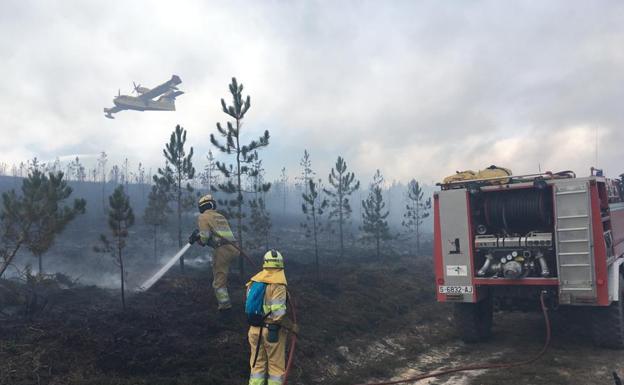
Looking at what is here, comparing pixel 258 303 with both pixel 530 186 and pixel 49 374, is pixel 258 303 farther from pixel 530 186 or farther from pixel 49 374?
pixel 530 186

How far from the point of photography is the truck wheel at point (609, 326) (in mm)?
7711

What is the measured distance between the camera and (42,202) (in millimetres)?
10602

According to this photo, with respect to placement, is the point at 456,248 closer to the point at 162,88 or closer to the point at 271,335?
the point at 271,335

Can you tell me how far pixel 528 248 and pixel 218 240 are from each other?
613cm

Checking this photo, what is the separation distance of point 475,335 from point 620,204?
15.6 feet

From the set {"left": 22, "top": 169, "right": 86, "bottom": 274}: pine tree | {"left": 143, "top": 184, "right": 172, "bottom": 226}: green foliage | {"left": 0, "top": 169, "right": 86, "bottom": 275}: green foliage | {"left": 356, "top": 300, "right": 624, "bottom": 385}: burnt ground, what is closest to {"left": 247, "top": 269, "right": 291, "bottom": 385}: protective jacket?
{"left": 356, "top": 300, "right": 624, "bottom": 385}: burnt ground

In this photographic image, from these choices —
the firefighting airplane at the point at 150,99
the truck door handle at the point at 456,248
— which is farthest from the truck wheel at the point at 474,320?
the firefighting airplane at the point at 150,99

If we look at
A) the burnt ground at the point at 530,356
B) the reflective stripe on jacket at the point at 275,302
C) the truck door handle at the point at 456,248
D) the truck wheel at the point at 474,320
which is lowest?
the burnt ground at the point at 530,356

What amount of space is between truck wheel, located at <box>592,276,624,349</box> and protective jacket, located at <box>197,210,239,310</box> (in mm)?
7201

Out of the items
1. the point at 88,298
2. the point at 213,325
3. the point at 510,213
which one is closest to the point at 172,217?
the point at 88,298

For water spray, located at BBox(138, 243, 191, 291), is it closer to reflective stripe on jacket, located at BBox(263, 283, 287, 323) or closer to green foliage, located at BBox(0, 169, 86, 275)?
green foliage, located at BBox(0, 169, 86, 275)

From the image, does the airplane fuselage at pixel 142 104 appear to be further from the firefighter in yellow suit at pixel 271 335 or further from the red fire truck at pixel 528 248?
the firefighter in yellow suit at pixel 271 335

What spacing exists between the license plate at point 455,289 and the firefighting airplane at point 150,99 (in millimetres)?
55391

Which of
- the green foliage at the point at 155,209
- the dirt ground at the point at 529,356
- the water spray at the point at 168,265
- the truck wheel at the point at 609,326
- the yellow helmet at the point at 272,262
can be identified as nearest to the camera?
the yellow helmet at the point at 272,262
